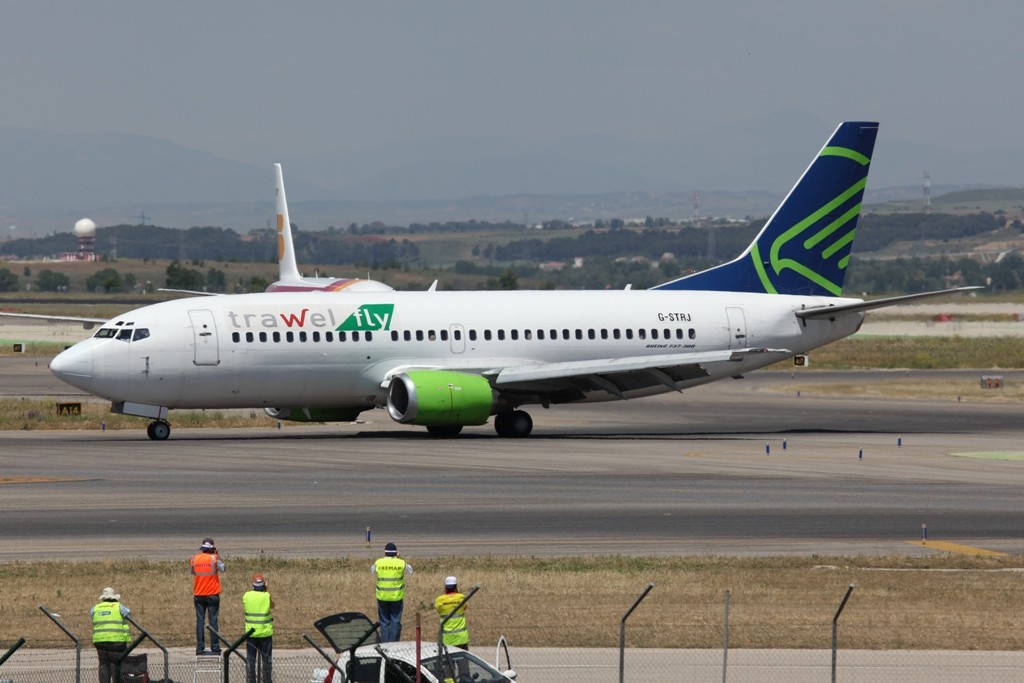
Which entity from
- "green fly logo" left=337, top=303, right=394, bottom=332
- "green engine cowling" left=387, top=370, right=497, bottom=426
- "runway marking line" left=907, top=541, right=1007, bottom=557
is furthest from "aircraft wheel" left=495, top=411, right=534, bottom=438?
"runway marking line" left=907, top=541, right=1007, bottom=557

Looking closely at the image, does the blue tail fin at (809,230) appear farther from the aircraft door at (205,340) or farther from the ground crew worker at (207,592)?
the ground crew worker at (207,592)

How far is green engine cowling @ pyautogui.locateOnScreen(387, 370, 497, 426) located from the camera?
50.2m

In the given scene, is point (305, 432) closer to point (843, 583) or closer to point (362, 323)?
point (362, 323)

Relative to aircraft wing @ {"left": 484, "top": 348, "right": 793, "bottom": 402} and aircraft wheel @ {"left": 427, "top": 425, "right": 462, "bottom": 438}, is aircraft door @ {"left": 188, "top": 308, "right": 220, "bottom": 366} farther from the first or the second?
aircraft wing @ {"left": 484, "top": 348, "right": 793, "bottom": 402}

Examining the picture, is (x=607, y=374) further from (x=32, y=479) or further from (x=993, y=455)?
(x=32, y=479)

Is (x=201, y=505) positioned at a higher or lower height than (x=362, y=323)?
lower

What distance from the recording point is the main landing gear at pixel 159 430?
5112cm

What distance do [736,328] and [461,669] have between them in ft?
125

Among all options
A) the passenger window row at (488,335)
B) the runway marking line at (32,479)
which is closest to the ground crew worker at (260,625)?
the runway marking line at (32,479)

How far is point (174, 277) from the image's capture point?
189 metres

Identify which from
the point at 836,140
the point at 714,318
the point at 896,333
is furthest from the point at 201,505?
the point at 896,333

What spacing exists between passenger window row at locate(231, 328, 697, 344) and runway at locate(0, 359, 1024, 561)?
10.7 feet

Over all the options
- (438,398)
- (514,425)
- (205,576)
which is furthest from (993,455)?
(205,576)

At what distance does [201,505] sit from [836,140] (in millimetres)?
29727
